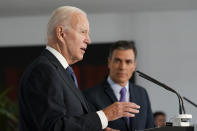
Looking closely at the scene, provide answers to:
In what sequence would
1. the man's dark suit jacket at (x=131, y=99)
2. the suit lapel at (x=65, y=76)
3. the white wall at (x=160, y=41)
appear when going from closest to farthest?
the suit lapel at (x=65, y=76), the man's dark suit jacket at (x=131, y=99), the white wall at (x=160, y=41)

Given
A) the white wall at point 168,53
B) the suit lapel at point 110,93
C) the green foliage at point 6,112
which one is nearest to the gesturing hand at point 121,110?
the suit lapel at point 110,93

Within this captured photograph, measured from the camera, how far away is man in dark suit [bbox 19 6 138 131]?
6.36ft

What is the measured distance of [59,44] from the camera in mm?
2193

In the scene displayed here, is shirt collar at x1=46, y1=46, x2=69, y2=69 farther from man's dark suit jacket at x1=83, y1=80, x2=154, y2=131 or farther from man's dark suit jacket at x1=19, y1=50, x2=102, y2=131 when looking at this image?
man's dark suit jacket at x1=83, y1=80, x2=154, y2=131

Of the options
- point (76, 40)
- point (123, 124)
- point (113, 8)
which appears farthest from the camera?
point (113, 8)

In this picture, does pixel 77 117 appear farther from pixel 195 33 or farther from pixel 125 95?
pixel 195 33

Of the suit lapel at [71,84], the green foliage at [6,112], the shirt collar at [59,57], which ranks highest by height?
the shirt collar at [59,57]

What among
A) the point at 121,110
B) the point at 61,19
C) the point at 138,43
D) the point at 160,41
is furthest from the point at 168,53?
the point at 121,110

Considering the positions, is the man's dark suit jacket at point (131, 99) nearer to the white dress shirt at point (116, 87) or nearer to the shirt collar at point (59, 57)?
the white dress shirt at point (116, 87)

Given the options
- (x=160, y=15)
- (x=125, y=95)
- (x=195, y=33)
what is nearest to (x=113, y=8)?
(x=160, y=15)

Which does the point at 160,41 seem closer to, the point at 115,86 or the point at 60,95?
the point at 115,86

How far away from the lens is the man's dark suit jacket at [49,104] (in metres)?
1.93

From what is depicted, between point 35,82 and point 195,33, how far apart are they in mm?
6866

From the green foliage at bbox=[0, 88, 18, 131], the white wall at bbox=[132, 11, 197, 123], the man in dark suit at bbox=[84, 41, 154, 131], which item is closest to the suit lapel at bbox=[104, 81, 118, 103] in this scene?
the man in dark suit at bbox=[84, 41, 154, 131]
